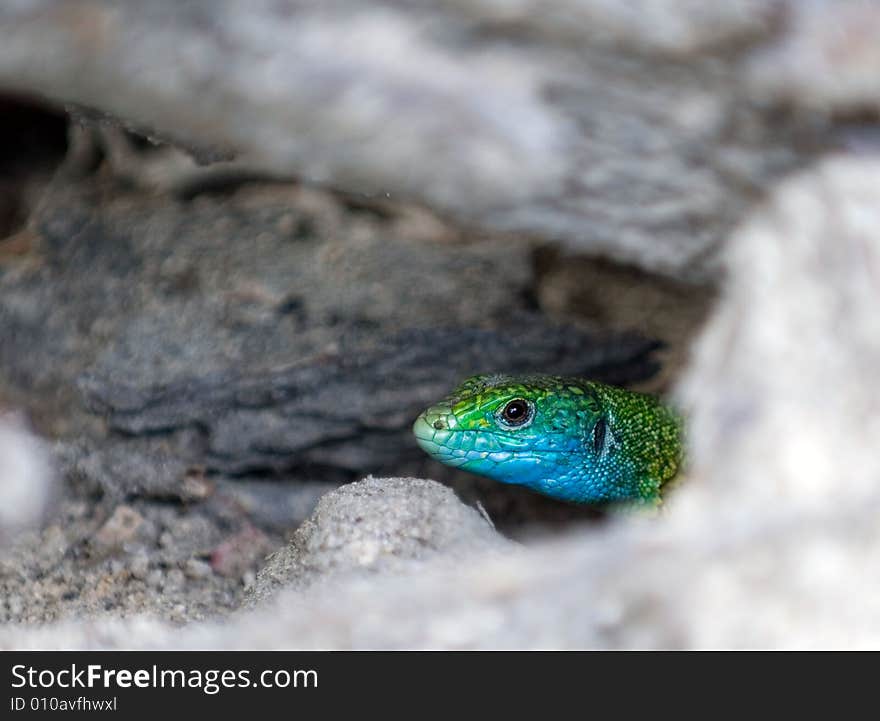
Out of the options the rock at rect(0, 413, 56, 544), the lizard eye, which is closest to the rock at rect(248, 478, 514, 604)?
the lizard eye

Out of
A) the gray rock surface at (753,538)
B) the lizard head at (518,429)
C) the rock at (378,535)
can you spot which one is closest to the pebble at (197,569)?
the rock at (378,535)

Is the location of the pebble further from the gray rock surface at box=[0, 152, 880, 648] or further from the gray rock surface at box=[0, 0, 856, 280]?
the gray rock surface at box=[0, 0, 856, 280]

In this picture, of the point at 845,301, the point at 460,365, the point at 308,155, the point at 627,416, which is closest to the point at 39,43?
the point at 308,155

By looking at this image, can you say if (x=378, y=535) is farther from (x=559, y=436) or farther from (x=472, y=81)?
(x=559, y=436)

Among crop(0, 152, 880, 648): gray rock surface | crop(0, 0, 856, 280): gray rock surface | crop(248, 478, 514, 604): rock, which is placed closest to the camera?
crop(0, 152, 880, 648): gray rock surface

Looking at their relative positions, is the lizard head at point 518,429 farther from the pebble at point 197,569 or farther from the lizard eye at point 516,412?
the pebble at point 197,569

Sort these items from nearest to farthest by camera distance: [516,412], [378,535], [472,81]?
[472,81]
[378,535]
[516,412]

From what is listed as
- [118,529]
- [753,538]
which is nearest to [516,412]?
[118,529]
